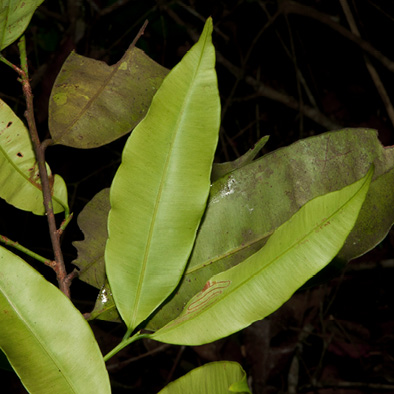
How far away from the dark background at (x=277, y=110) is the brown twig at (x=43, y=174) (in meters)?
0.66

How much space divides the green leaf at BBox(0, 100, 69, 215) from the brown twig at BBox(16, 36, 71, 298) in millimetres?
31

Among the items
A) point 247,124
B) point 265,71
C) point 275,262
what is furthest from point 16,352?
point 265,71

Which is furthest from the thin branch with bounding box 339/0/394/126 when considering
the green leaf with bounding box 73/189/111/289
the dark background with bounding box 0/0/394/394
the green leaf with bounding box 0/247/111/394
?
the green leaf with bounding box 0/247/111/394

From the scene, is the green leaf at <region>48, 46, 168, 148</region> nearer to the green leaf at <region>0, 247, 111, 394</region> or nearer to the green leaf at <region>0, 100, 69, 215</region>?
the green leaf at <region>0, 100, 69, 215</region>

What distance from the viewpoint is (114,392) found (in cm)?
123

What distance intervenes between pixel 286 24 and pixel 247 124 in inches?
12.0

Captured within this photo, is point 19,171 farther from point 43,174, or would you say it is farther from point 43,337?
point 43,337

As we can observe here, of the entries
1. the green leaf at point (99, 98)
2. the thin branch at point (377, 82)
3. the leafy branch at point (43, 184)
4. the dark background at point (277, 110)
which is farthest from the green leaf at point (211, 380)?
the thin branch at point (377, 82)

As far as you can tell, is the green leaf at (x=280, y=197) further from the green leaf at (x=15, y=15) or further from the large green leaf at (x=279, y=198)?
the green leaf at (x=15, y=15)

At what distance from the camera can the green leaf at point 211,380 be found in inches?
13.3

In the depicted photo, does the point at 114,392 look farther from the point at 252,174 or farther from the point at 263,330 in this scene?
the point at 252,174

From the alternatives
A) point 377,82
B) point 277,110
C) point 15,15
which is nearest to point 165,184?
point 15,15

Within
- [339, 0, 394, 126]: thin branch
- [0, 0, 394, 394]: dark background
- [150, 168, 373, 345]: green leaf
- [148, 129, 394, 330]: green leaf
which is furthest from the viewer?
[0, 0, 394, 394]: dark background

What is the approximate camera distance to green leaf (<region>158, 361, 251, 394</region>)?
1.10 ft
